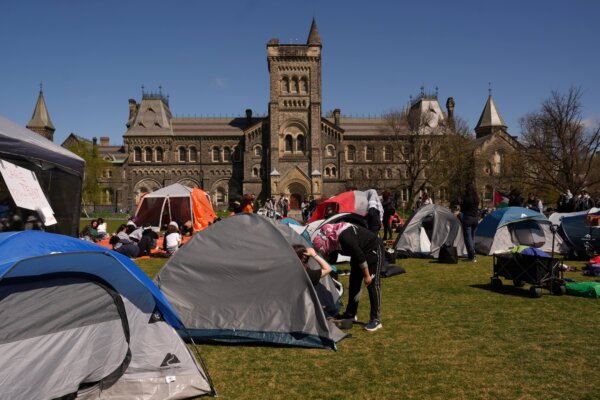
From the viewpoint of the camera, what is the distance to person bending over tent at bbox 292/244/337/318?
18.8 feet

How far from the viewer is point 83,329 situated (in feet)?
14.8

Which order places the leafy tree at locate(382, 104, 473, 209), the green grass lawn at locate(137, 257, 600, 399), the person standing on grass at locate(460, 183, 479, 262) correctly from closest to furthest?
1. the green grass lawn at locate(137, 257, 600, 399)
2. the person standing on grass at locate(460, 183, 479, 262)
3. the leafy tree at locate(382, 104, 473, 209)

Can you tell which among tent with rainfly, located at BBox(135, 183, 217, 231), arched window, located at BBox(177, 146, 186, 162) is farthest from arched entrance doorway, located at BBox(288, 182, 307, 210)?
tent with rainfly, located at BBox(135, 183, 217, 231)

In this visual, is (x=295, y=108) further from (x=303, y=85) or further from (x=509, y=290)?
(x=509, y=290)

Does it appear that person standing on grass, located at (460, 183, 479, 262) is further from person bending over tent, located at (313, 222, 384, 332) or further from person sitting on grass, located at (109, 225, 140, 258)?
person sitting on grass, located at (109, 225, 140, 258)

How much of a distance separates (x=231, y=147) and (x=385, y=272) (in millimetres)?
42512

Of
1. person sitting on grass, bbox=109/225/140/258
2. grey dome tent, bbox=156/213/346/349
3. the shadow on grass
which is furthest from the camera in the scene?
person sitting on grass, bbox=109/225/140/258

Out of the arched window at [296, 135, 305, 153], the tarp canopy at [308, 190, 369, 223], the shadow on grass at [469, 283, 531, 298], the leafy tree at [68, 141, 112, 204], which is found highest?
the arched window at [296, 135, 305, 153]

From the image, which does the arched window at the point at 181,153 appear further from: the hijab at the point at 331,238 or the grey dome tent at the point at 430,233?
the hijab at the point at 331,238

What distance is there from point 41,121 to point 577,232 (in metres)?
61.3

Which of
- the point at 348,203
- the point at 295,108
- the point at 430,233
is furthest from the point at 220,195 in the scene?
the point at 430,233

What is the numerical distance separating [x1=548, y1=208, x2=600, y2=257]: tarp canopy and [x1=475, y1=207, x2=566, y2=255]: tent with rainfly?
33 cm

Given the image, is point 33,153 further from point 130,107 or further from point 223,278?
point 130,107

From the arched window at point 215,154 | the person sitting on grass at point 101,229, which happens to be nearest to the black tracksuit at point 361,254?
the person sitting on grass at point 101,229
